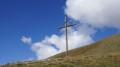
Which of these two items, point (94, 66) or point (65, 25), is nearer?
point (94, 66)

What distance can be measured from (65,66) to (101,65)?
10.3 ft

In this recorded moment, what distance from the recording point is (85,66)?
1362 cm

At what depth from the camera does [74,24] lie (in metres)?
28.7

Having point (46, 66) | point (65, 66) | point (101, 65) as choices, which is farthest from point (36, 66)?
point (101, 65)

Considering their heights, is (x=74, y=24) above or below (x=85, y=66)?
above

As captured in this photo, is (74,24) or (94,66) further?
(74,24)

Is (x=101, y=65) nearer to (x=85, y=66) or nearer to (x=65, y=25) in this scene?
(x=85, y=66)

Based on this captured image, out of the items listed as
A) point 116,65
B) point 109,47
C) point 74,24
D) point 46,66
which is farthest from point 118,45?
point 46,66

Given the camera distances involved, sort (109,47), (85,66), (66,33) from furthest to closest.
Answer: (109,47) < (66,33) < (85,66)

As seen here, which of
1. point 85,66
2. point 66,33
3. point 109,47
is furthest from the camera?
point 109,47

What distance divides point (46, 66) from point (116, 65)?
240 inches

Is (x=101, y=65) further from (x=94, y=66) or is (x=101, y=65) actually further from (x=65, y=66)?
(x=65, y=66)

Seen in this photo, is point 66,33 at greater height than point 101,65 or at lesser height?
greater

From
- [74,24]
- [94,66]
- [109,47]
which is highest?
[74,24]
